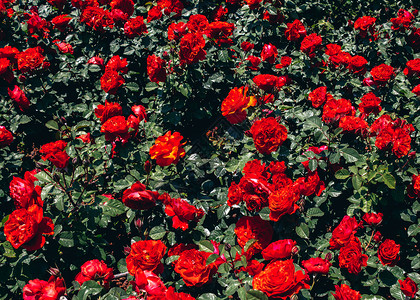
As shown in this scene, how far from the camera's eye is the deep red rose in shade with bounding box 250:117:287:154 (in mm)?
1589

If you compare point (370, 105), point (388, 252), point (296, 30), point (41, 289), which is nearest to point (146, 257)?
point (41, 289)

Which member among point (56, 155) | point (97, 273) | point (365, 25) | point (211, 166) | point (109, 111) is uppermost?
point (365, 25)

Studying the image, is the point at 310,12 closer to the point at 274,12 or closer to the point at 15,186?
the point at 274,12

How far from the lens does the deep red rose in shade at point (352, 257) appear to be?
149 centimetres

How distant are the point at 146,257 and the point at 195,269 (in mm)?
233

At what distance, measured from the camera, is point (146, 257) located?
4.56 ft

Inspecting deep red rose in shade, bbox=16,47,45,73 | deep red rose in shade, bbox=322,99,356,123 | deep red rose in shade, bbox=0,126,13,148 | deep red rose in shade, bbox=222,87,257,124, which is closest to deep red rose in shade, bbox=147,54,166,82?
deep red rose in shade, bbox=222,87,257,124

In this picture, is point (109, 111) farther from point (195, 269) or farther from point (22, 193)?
point (195, 269)

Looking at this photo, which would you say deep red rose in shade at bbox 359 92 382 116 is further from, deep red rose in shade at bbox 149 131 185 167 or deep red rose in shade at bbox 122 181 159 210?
deep red rose in shade at bbox 122 181 159 210

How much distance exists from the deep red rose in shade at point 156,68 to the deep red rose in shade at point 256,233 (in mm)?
1220

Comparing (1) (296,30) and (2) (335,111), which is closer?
(2) (335,111)

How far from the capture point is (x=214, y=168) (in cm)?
201

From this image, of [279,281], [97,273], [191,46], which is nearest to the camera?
[279,281]

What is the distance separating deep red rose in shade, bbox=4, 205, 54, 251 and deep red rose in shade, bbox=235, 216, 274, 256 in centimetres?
97
